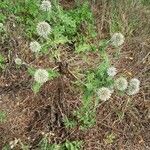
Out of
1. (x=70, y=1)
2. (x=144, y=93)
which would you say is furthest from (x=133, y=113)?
(x=70, y=1)

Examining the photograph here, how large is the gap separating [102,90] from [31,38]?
114cm

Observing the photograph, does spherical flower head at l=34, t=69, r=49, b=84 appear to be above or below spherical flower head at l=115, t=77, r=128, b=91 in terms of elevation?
below

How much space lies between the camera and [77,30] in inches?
175

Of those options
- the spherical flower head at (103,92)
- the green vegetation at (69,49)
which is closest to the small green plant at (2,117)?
the green vegetation at (69,49)

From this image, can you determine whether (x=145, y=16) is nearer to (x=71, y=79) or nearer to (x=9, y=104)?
(x=71, y=79)

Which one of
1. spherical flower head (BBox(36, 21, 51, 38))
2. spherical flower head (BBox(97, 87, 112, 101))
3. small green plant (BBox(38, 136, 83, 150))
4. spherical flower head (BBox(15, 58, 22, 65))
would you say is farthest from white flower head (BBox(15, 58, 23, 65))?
spherical flower head (BBox(97, 87, 112, 101))

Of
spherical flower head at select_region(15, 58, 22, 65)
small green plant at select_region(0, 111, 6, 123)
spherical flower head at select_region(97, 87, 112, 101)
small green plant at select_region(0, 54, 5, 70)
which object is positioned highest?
spherical flower head at select_region(97, 87, 112, 101)

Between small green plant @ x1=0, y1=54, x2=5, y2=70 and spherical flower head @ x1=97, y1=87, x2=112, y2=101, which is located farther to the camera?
small green plant @ x1=0, y1=54, x2=5, y2=70

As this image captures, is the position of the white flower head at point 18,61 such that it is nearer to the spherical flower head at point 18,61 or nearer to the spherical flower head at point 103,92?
the spherical flower head at point 18,61

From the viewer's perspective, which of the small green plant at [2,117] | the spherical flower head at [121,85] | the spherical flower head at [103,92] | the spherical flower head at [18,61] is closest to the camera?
the spherical flower head at [103,92]

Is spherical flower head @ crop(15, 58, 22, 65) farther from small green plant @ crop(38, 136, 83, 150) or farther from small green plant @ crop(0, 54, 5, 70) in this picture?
small green plant @ crop(38, 136, 83, 150)

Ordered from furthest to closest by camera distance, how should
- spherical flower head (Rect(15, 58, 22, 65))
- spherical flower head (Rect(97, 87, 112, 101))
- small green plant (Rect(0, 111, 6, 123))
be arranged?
spherical flower head (Rect(15, 58, 22, 65)) → small green plant (Rect(0, 111, 6, 123)) → spherical flower head (Rect(97, 87, 112, 101))

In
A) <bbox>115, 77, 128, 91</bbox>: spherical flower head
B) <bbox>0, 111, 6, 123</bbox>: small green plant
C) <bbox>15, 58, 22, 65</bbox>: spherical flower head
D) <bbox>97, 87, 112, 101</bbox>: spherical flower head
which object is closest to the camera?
<bbox>97, 87, 112, 101</bbox>: spherical flower head

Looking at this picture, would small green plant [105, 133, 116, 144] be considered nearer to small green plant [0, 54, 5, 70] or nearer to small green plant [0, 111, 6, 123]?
small green plant [0, 111, 6, 123]
